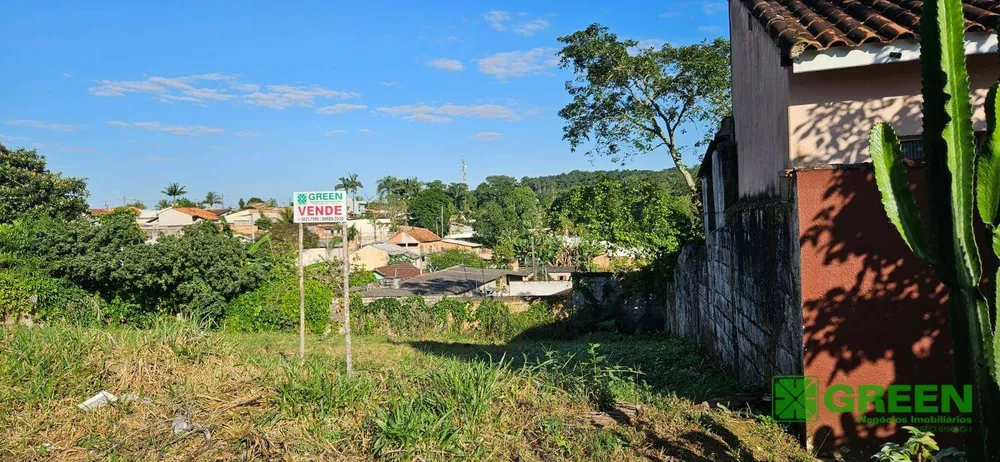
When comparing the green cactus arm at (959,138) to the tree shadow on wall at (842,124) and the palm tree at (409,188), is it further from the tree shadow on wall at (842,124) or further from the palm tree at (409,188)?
the palm tree at (409,188)

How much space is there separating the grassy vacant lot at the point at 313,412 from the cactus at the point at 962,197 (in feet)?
4.64

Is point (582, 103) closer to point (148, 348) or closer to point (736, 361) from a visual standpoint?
point (736, 361)

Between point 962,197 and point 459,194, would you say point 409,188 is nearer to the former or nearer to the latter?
point 459,194

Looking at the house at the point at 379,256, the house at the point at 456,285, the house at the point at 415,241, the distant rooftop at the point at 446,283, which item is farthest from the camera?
the house at the point at 415,241

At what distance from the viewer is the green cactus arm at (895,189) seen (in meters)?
3.52

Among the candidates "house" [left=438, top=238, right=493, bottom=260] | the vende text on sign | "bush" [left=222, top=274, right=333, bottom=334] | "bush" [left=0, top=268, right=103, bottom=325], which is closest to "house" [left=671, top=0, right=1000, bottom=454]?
the vende text on sign

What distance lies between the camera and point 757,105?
6.68 meters

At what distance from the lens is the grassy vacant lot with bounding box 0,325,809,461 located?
4.50 m

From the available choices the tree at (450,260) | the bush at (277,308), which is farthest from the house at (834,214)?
the tree at (450,260)

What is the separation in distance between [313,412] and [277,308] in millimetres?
14996

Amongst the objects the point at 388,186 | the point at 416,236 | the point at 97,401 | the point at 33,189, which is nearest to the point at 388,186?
the point at 388,186

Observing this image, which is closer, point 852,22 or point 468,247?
point 852,22

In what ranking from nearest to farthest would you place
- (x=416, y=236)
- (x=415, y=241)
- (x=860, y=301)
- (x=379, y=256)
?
(x=860, y=301) < (x=379, y=256) < (x=415, y=241) < (x=416, y=236)

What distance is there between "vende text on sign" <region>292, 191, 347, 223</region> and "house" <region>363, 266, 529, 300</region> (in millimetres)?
12504
